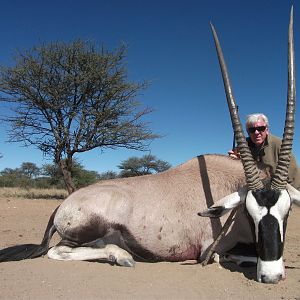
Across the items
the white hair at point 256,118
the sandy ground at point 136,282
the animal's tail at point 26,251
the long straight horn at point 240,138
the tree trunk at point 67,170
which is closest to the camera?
the sandy ground at point 136,282

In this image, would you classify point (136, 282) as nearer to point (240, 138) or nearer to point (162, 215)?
point (162, 215)

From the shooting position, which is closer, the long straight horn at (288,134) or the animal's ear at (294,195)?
the long straight horn at (288,134)

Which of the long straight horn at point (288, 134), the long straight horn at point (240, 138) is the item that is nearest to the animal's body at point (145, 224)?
the long straight horn at point (240, 138)

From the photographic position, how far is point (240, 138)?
4.16m

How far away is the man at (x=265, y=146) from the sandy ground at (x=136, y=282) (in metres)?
1.10

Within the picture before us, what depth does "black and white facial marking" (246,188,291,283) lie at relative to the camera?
11.5 feet

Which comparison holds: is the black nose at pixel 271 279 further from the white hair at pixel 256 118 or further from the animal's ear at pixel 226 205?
the white hair at pixel 256 118

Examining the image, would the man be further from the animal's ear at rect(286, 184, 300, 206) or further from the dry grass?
the dry grass

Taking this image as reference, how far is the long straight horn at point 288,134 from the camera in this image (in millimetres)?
3762

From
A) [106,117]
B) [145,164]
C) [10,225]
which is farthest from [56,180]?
[10,225]

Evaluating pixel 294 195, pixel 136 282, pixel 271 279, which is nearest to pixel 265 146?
pixel 294 195

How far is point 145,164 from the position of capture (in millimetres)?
29438

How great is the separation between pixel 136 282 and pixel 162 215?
0.95 m

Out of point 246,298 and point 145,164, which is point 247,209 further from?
point 145,164
